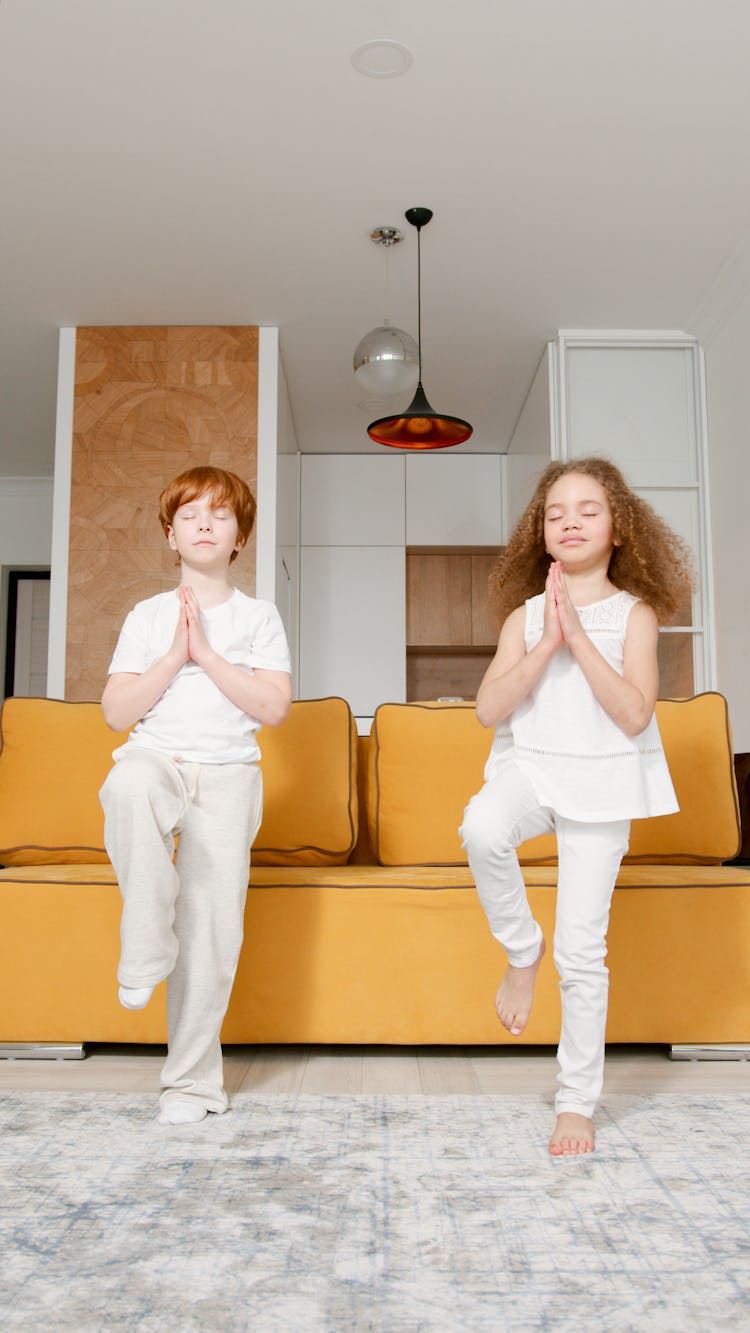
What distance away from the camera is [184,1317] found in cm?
96

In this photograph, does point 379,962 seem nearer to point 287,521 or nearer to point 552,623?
point 552,623

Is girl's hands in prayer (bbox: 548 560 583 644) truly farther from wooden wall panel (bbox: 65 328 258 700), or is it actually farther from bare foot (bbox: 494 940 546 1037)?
wooden wall panel (bbox: 65 328 258 700)

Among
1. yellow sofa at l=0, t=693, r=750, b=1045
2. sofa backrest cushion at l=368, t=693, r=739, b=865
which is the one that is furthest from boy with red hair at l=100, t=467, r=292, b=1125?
sofa backrest cushion at l=368, t=693, r=739, b=865

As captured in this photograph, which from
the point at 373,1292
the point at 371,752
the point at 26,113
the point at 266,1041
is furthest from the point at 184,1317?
the point at 26,113

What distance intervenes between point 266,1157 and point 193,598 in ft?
2.77

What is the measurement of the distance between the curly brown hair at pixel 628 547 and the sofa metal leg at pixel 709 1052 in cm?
81

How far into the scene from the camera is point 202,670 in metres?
1.78

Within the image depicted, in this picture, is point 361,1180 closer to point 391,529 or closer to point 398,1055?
point 398,1055

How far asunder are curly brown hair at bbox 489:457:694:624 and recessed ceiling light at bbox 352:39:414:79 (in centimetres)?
182

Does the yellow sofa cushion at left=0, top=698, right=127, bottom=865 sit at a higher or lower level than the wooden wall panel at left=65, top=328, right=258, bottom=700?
lower

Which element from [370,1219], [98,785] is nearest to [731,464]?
[98,785]

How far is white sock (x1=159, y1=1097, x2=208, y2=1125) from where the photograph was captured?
1.58 metres

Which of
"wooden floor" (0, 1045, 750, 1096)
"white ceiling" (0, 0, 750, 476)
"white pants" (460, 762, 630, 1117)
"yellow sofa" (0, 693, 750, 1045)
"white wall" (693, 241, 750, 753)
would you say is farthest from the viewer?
"white wall" (693, 241, 750, 753)

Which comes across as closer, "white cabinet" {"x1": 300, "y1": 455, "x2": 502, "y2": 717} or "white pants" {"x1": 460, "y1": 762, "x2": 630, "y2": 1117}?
"white pants" {"x1": 460, "y1": 762, "x2": 630, "y2": 1117}
